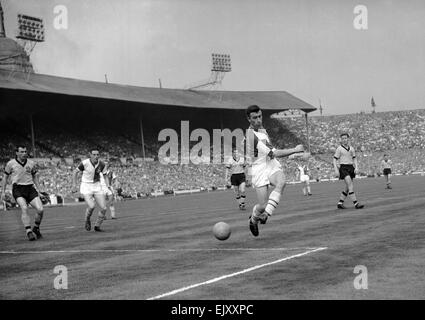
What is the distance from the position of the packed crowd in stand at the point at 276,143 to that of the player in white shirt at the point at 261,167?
33.0 m

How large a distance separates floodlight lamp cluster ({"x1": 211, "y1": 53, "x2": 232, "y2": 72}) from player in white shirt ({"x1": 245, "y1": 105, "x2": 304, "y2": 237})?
64.7 m

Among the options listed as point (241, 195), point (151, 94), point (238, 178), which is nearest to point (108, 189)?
→ point (241, 195)

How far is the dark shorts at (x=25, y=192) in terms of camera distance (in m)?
14.4

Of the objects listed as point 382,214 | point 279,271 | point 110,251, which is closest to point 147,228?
point 110,251

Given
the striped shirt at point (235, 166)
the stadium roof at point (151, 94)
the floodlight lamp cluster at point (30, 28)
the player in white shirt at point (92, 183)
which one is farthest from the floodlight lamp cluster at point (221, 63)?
the player in white shirt at point (92, 183)

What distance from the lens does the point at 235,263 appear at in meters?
8.48

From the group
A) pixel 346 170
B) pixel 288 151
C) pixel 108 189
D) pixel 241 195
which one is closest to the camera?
pixel 288 151

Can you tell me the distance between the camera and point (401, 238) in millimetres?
10234

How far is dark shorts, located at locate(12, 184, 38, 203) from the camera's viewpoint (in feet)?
47.1

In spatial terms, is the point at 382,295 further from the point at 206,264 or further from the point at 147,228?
the point at 147,228

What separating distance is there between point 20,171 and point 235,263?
7.91m

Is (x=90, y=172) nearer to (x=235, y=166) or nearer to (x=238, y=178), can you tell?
(x=238, y=178)

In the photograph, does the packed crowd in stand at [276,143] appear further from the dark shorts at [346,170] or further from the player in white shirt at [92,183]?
the player in white shirt at [92,183]

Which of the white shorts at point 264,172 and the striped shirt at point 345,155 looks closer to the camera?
the white shorts at point 264,172
